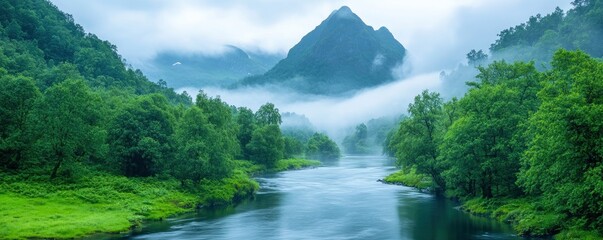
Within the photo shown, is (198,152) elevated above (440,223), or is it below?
above

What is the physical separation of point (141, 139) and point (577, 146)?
65.6 metres

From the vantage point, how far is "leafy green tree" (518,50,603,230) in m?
38.7

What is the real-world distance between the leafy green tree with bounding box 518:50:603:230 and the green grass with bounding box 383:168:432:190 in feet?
159

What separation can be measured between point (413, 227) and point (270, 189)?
48.7 metres

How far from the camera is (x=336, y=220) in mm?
64188

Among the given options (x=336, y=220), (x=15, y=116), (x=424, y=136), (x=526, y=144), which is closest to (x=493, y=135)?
(x=526, y=144)

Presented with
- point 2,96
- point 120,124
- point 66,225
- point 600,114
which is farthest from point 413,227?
point 2,96

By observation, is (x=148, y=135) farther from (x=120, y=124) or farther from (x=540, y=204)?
(x=540, y=204)

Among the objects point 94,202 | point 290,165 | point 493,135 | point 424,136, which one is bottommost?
point 94,202

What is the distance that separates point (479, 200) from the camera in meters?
66.7

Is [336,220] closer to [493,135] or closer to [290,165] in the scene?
[493,135]

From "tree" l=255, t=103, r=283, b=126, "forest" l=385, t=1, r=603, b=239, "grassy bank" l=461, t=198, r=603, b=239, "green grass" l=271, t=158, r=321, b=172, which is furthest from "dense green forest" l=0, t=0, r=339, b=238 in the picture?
"tree" l=255, t=103, r=283, b=126

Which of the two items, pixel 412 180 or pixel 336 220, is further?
pixel 412 180

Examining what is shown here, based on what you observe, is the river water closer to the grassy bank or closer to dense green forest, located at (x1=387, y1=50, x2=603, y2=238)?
the grassy bank
